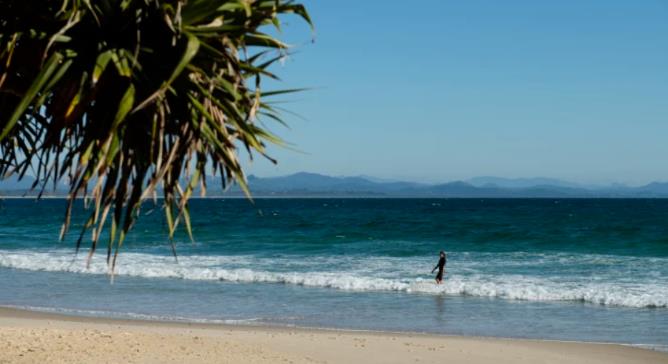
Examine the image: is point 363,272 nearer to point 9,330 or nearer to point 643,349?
point 643,349

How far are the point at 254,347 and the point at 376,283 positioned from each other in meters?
12.3

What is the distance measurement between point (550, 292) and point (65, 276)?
43.1ft

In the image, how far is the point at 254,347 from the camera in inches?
448

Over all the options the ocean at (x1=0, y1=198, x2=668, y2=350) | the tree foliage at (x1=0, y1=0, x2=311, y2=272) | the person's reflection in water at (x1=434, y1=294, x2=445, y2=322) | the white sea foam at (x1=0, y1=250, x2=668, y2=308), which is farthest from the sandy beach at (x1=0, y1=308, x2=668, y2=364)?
the white sea foam at (x1=0, y1=250, x2=668, y2=308)

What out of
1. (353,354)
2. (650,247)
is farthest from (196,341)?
(650,247)

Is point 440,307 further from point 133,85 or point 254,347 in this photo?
point 133,85

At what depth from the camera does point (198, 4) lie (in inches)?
200

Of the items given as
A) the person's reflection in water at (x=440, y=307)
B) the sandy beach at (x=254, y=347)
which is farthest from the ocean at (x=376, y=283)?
the sandy beach at (x=254, y=347)

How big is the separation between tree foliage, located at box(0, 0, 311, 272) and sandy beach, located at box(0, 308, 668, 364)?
181 inches

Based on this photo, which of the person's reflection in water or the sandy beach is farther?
the person's reflection in water

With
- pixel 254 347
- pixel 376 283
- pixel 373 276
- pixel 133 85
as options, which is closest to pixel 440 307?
pixel 376 283

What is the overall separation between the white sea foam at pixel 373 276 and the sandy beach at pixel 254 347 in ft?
23.5

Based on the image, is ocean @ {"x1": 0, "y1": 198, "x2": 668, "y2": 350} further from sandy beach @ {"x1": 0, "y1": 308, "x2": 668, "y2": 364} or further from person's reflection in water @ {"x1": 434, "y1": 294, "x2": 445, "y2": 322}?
sandy beach @ {"x1": 0, "y1": 308, "x2": 668, "y2": 364}

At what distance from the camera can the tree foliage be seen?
5047mm
